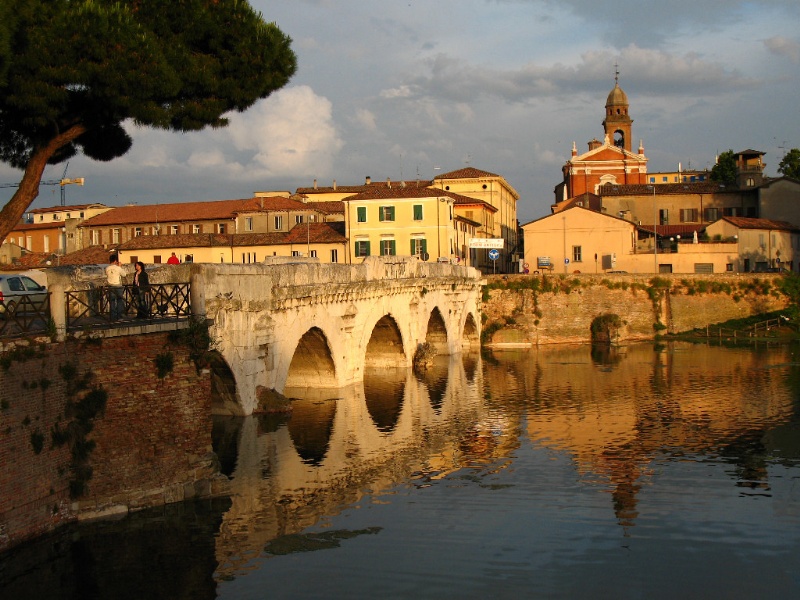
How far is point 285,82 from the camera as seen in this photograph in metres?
22.9

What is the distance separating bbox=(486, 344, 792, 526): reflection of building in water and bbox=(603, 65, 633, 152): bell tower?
50299mm

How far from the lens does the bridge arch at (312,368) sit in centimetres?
3117

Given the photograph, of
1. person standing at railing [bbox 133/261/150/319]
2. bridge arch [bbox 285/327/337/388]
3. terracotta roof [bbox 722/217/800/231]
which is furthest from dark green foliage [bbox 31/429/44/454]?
terracotta roof [bbox 722/217/800/231]

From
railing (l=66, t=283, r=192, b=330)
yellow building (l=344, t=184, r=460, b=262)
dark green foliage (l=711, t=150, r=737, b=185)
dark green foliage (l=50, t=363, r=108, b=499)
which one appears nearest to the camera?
dark green foliage (l=50, t=363, r=108, b=499)

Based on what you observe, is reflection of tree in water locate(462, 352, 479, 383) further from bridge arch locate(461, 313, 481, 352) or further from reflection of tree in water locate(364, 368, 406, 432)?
reflection of tree in water locate(364, 368, 406, 432)

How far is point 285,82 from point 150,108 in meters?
4.32

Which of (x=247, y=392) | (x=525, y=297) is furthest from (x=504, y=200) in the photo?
(x=247, y=392)

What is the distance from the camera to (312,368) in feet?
105

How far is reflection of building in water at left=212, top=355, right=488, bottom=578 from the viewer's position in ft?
58.5

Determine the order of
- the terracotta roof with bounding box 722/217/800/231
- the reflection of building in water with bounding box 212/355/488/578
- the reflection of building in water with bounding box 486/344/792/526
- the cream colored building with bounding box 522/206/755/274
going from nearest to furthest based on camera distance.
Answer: the reflection of building in water with bounding box 212/355/488/578 < the reflection of building in water with bounding box 486/344/792/526 < the cream colored building with bounding box 522/206/755/274 < the terracotta roof with bounding box 722/217/800/231

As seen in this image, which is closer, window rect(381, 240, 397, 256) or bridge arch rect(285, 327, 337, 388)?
bridge arch rect(285, 327, 337, 388)

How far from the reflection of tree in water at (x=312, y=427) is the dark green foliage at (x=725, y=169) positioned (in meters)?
72.3

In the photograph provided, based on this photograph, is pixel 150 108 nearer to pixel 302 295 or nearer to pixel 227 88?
pixel 227 88

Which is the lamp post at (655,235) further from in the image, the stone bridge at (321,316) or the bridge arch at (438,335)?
the bridge arch at (438,335)
